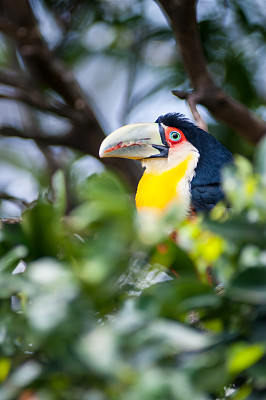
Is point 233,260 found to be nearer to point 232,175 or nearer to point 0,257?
point 232,175

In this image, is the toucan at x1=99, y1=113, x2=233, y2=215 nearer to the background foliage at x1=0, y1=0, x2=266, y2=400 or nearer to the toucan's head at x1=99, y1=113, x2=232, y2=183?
the toucan's head at x1=99, y1=113, x2=232, y2=183

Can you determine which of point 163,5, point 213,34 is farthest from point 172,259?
point 213,34

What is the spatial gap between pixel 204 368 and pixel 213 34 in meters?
3.12

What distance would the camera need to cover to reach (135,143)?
108 inches

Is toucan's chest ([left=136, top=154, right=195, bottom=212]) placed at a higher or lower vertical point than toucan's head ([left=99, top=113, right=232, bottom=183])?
lower

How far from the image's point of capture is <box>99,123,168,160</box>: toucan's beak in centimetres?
261

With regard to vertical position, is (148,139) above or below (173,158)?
above

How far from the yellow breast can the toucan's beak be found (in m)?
0.12

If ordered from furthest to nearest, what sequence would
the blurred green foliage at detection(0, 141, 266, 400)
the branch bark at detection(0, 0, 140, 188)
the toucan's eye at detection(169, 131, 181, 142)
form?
the branch bark at detection(0, 0, 140, 188)
the toucan's eye at detection(169, 131, 181, 142)
the blurred green foliage at detection(0, 141, 266, 400)

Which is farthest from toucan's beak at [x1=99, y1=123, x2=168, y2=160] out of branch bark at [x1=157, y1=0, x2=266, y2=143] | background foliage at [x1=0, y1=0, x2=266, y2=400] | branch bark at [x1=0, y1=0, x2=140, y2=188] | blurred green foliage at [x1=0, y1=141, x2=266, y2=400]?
blurred green foliage at [x1=0, y1=141, x2=266, y2=400]

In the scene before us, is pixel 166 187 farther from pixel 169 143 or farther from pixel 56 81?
pixel 56 81

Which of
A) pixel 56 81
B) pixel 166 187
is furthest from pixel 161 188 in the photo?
pixel 56 81

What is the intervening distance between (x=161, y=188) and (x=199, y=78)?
0.55 metres

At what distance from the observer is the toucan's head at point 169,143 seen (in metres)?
2.66
